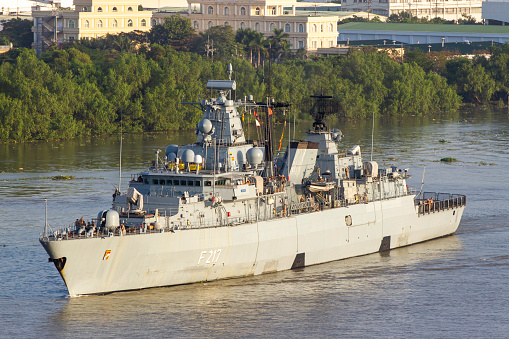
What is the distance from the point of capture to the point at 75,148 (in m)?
78.9

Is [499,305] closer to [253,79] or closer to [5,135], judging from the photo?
[5,135]

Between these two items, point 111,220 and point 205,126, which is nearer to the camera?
point 111,220

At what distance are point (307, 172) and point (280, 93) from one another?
5459 centimetres

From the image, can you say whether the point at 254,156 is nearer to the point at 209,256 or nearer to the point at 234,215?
the point at 234,215

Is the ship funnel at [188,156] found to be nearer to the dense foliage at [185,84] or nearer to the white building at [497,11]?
A: the dense foliage at [185,84]

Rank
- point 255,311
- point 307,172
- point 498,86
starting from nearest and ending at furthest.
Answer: point 255,311
point 307,172
point 498,86

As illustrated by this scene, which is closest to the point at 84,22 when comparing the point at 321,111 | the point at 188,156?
the point at 321,111

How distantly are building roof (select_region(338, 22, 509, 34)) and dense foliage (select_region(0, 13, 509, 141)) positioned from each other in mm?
33518

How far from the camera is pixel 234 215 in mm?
38281

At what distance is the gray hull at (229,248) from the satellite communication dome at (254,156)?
9.65ft

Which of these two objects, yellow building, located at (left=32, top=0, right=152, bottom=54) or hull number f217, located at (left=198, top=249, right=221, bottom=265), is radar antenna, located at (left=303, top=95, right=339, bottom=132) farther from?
yellow building, located at (left=32, top=0, right=152, bottom=54)

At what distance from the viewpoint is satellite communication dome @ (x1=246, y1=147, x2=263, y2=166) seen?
132ft

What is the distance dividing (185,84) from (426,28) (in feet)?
268

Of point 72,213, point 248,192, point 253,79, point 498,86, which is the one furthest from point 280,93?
point 248,192
